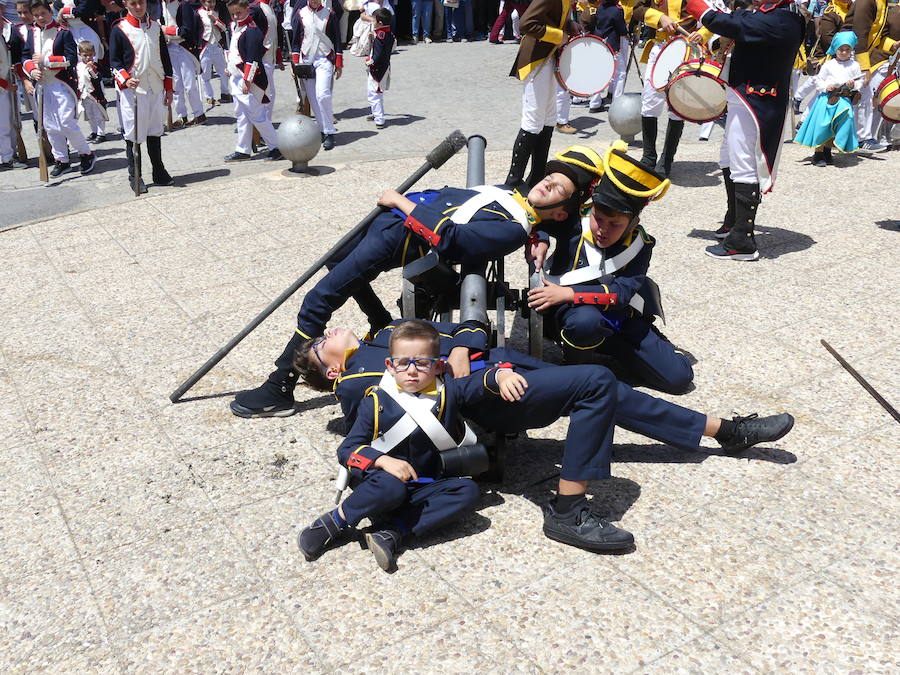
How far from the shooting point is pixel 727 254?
6258mm

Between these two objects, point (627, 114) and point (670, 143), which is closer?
point (670, 143)

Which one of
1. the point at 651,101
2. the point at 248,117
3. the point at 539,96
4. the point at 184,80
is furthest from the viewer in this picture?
the point at 184,80

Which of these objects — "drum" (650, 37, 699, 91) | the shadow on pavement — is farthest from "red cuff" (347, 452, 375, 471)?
the shadow on pavement

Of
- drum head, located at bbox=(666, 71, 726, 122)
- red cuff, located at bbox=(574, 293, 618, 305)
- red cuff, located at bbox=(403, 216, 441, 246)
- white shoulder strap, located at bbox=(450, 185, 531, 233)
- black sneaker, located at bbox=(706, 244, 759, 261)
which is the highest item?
drum head, located at bbox=(666, 71, 726, 122)

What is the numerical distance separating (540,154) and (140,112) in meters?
3.88

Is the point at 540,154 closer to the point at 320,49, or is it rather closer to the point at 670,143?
the point at 670,143

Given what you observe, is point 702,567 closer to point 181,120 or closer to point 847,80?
point 847,80

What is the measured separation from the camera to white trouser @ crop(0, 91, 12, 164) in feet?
32.1

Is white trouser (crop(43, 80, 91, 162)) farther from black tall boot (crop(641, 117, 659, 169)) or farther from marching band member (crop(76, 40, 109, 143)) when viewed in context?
black tall boot (crop(641, 117, 659, 169))

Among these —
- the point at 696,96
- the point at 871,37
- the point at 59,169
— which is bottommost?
the point at 59,169

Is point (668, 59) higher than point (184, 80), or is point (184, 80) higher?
point (668, 59)

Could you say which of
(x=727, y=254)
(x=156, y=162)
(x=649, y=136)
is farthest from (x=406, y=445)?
(x=156, y=162)

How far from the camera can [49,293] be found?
593 centimetres

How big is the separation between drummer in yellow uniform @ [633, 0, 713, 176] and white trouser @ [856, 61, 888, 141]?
97.5 inches
